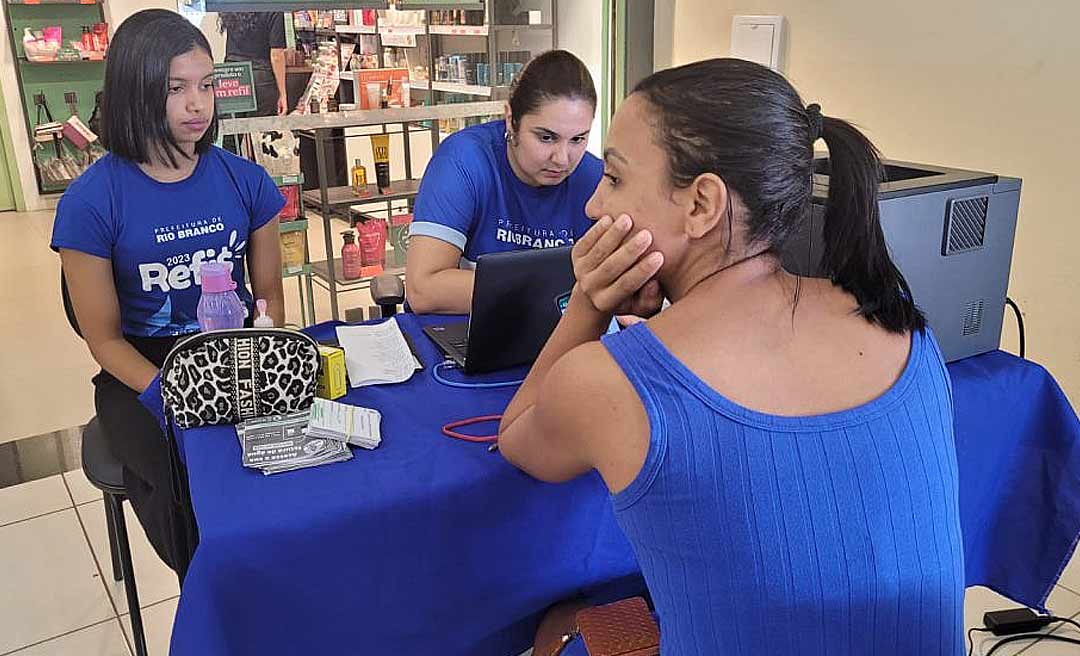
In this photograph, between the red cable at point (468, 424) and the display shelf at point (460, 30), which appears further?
the display shelf at point (460, 30)

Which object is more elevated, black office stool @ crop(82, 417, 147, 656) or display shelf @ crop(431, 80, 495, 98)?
display shelf @ crop(431, 80, 495, 98)

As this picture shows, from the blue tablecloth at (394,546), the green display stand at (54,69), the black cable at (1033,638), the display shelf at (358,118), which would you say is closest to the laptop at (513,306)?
the blue tablecloth at (394,546)

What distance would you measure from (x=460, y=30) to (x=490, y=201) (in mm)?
1727

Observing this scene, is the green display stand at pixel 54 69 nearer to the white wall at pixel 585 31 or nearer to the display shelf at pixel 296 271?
the display shelf at pixel 296 271

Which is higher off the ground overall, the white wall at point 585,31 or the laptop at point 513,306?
the white wall at point 585,31

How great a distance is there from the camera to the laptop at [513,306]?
147 cm

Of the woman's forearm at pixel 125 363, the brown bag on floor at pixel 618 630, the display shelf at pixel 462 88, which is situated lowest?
the brown bag on floor at pixel 618 630

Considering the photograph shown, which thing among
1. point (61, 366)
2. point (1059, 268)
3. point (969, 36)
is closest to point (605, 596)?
point (1059, 268)

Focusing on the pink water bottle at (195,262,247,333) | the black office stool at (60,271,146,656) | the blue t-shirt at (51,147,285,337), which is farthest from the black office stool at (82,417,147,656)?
the pink water bottle at (195,262,247,333)

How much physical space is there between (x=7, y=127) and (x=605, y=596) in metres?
6.10

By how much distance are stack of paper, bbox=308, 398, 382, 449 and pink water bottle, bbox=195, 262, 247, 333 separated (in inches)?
13.4

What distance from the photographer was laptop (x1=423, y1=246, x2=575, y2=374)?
147cm

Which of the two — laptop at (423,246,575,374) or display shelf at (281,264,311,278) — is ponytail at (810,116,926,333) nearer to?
laptop at (423,246,575,374)

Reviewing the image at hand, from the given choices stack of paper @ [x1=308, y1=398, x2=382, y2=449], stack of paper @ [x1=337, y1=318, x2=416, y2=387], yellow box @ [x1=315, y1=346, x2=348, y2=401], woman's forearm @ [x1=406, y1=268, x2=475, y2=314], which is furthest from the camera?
woman's forearm @ [x1=406, y1=268, x2=475, y2=314]
